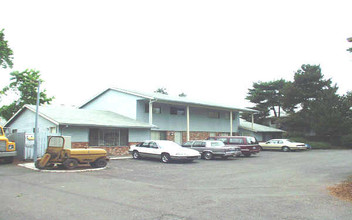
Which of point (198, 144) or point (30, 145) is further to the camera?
point (198, 144)

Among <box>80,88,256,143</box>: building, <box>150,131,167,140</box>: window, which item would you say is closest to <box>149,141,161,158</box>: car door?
<box>80,88,256,143</box>: building

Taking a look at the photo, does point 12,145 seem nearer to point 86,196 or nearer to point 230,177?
point 86,196

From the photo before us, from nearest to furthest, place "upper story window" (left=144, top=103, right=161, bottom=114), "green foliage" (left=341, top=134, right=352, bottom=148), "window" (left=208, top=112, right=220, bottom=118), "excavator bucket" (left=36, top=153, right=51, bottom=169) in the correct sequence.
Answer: "excavator bucket" (left=36, top=153, right=51, bottom=169)
"upper story window" (left=144, top=103, right=161, bottom=114)
"window" (left=208, top=112, right=220, bottom=118)
"green foliage" (left=341, top=134, right=352, bottom=148)

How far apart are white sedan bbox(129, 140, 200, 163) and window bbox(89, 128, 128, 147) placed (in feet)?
10.1

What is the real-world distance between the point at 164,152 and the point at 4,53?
1649 cm

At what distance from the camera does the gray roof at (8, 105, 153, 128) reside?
66.1 feet

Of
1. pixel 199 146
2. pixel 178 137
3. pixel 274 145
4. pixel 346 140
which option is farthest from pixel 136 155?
pixel 346 140

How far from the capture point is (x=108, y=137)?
2281 cm

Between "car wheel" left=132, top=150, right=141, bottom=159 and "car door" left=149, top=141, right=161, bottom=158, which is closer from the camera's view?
"car door" left=149, top=141, right=161, bottom=158

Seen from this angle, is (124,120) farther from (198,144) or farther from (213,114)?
(213,114)

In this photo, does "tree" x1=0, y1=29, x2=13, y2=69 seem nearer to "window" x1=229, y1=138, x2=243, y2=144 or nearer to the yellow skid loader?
the yellow skid loader

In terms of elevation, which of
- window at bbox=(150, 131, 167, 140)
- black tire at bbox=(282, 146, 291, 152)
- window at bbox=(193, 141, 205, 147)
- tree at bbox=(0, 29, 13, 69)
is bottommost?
black tire at bbox=(282, 146, 291, 152)

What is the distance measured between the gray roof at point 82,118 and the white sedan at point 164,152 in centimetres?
312

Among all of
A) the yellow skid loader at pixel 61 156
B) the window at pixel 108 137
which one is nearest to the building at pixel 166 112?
the window at pixel 108 137
